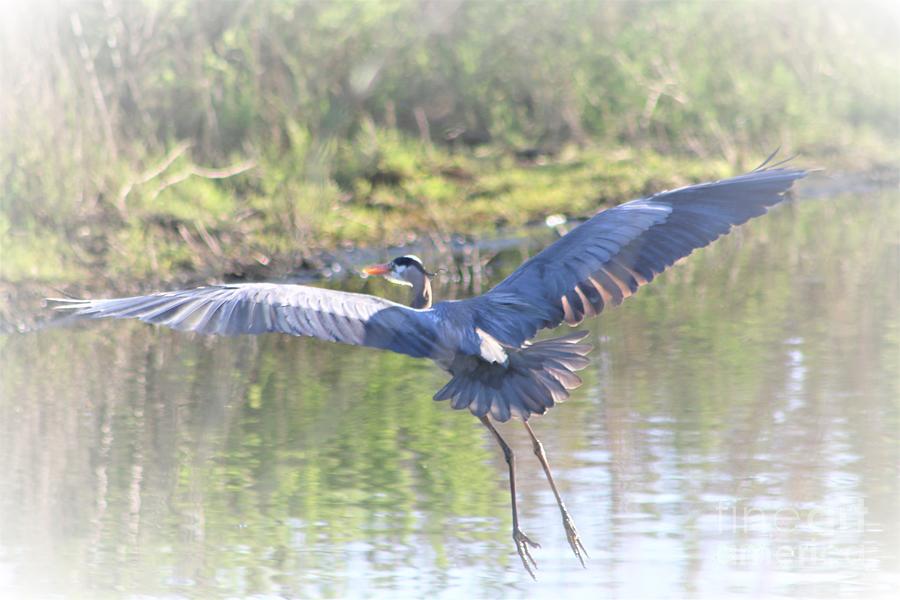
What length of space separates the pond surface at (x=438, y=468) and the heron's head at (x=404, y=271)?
2.79 feet

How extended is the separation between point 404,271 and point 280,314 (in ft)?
4.70

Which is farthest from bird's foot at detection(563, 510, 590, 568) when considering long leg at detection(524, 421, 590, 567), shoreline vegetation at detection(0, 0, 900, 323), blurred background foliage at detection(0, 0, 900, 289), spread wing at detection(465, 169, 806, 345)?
blurred background foliage at detection(0, 0, 900, 289)

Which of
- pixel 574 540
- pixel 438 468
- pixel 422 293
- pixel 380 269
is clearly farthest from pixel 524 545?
pixel 380 269

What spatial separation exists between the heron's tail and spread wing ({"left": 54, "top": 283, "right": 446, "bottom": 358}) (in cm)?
16

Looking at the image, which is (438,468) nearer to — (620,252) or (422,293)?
(422,293)

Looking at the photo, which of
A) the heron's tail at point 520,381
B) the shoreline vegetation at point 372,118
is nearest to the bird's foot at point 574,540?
the heron's tail at point 520,381

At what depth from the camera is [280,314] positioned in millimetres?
5602

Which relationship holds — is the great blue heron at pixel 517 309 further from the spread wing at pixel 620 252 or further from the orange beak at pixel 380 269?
the orange beak at pixel 380 269

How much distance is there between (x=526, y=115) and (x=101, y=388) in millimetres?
10594

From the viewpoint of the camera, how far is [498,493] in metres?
6.89

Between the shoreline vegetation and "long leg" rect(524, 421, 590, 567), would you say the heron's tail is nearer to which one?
"long leg" rect(524, 421, 590, 567)

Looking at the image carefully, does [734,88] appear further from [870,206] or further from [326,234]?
[326,234]

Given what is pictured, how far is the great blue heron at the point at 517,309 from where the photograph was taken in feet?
18.4

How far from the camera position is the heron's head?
688 cm
